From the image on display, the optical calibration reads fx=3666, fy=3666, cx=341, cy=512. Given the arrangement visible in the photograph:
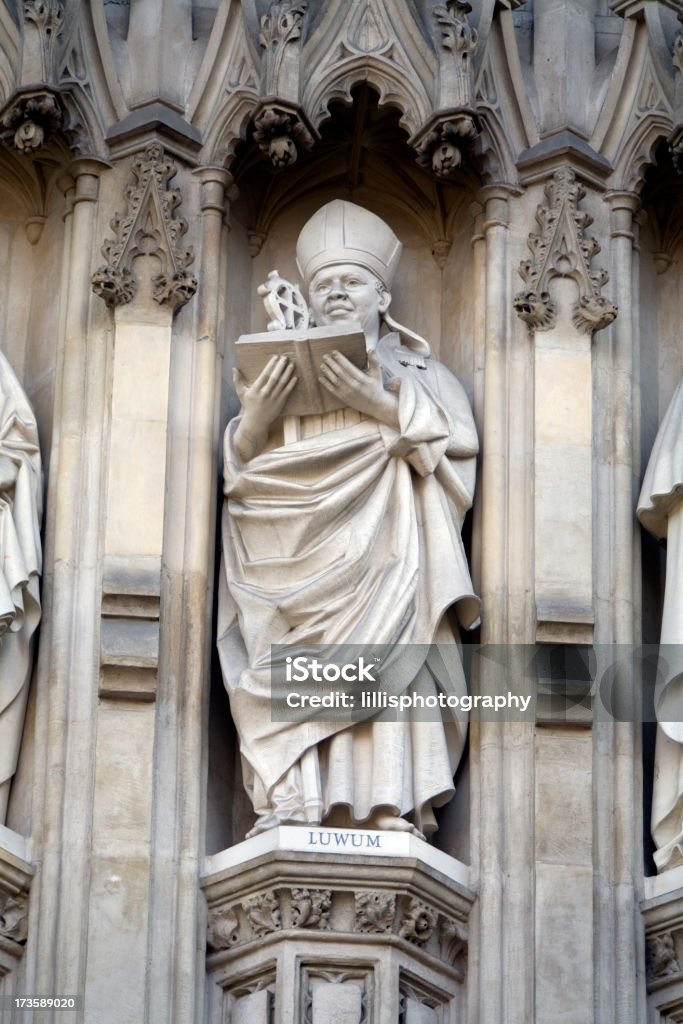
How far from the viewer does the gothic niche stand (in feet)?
56.1

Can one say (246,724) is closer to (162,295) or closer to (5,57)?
(162,295)

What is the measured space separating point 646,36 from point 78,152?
2722mm

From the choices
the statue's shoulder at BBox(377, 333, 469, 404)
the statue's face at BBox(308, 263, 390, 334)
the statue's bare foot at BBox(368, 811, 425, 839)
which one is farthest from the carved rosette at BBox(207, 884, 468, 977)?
the statue's face at BBox(308, 263, 390, 334)

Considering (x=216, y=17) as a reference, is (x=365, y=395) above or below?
below

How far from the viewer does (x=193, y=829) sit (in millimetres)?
15531

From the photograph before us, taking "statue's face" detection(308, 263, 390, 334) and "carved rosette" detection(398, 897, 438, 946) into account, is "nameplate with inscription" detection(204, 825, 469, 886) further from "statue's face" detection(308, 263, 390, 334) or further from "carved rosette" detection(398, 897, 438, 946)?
"statue's face" detection(308, 263, 390, 334)

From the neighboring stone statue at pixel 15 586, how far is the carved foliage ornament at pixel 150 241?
2.72ft

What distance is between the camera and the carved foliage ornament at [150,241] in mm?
16406

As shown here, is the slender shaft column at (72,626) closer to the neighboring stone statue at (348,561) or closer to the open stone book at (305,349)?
the neighboring stone statue at (348,561)

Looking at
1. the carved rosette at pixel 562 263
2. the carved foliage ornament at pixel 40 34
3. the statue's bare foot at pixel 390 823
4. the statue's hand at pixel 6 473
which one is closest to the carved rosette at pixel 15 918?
the statue's bare foot at pixel 390 823

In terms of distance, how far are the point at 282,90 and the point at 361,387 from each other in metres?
1.52

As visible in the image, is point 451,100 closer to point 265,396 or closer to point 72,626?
point 265,396

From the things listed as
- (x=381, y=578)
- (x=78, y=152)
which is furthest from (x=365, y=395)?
(x=78, y=152)

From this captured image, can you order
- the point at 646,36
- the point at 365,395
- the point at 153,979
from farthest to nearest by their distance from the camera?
1. the point at 646,36
2. the point at 365,395
3. the point at 153,979
